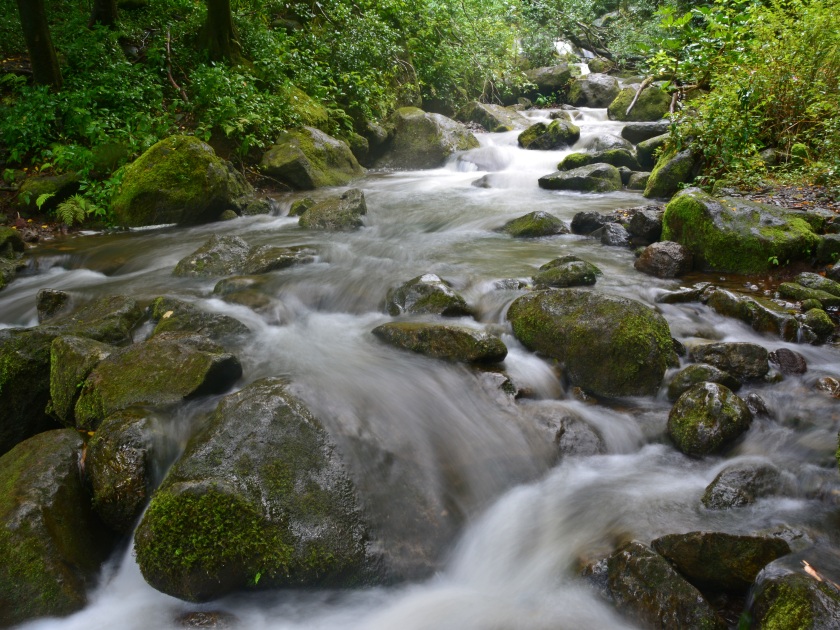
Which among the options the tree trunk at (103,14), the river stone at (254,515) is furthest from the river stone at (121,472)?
the tree trunk at (103,14)

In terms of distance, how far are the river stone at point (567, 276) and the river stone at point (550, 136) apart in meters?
10.0

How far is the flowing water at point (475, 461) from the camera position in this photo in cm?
301

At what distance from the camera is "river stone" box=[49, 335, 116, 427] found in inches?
163

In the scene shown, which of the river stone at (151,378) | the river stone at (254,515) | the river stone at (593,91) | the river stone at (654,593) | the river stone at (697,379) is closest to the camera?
the river stone at (654,593)

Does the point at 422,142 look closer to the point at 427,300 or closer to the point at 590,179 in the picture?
the point at 590,179

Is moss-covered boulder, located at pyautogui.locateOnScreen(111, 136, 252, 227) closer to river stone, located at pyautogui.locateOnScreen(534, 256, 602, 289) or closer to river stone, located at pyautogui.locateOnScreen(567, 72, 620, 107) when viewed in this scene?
river stone, located at pyautogui.locateOnScreen(534, 256, 602, 289)

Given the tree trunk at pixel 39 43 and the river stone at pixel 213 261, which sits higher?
the tree trunk at pixel 39 43

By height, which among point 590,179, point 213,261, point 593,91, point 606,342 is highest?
point 593,91

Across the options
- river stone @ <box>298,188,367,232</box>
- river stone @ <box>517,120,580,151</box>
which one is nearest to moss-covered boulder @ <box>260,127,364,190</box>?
river stone @ <box>298,188,367,232</box>

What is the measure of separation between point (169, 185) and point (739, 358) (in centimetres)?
853

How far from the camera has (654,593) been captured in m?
2.76

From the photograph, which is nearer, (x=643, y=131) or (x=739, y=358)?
(x=739, y=358)

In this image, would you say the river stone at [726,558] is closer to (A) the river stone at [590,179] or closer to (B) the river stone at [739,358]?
(B) the river stone at [739,358]

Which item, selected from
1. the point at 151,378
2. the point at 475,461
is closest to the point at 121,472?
the point at 151,378
